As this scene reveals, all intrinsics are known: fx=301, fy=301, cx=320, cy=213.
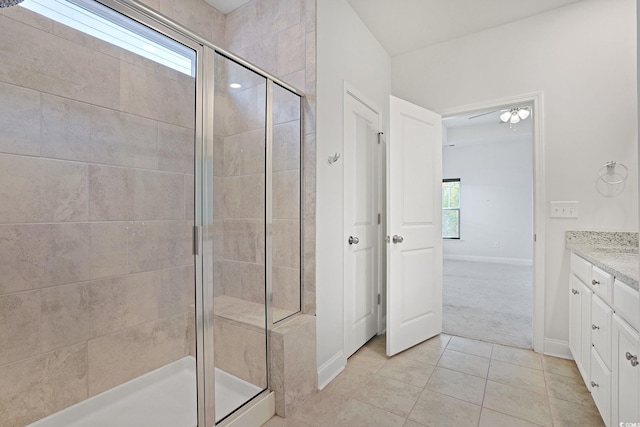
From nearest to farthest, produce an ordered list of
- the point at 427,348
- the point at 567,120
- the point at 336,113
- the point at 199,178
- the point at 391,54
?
1. the point at 199,178
2. the point at 336,113
3. the point at 567,120
4. the point at 427,348
5. the point at 391,54

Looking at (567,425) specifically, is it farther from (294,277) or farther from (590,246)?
(294,277)

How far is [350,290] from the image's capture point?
2.36 meters

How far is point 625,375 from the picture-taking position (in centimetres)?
122

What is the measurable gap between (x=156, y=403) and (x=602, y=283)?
2489 mm

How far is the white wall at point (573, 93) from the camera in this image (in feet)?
7.14

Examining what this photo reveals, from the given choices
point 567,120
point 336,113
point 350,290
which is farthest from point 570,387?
point 336,113

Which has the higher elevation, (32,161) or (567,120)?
(567,120)

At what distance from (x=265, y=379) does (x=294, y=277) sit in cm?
61

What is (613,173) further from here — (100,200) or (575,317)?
(100,200)

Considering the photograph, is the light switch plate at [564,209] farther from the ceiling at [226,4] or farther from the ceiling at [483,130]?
the ceiling at [483,130]

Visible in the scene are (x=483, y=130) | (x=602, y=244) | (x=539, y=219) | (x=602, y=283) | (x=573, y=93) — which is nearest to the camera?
(x=602, y=283)

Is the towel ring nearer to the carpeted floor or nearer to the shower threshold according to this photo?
the carpeted floor

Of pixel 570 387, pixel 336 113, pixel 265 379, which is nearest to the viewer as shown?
pixel 265 379

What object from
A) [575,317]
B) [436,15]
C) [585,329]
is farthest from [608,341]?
[436,15]
